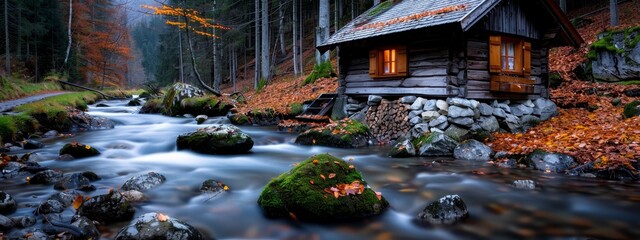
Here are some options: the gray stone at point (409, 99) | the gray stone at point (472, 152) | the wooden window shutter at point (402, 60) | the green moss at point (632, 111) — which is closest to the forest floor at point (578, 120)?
the green moss at point (632, 111)

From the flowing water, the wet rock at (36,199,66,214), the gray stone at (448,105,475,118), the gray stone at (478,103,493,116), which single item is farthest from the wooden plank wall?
the wet rock at (36,199,66,214)

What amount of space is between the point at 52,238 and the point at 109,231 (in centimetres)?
55

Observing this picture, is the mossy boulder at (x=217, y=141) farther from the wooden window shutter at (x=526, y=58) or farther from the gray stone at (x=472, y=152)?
the wooden window shutter at (x=526, y=58)

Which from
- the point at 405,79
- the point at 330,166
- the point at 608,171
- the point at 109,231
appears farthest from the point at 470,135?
the point at 109,231

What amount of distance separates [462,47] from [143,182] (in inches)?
331

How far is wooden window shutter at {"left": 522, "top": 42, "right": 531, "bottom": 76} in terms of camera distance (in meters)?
11.2

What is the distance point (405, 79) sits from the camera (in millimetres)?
11430

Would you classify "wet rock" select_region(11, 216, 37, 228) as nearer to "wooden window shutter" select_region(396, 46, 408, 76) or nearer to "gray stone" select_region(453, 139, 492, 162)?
"gray stone" select_region(453, 139, 492, 162)

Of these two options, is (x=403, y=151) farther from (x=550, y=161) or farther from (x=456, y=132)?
(x=550, y=161)

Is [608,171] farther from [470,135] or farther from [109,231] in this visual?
[109,231]

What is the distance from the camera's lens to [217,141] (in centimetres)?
921

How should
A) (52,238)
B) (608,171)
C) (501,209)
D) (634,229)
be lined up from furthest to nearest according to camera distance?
(608,171), (501,209), (634,229), (52,238)

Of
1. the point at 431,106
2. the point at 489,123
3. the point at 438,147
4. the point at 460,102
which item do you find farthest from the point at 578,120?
the point at 438,147

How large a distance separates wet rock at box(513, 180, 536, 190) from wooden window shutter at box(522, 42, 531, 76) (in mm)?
6114
